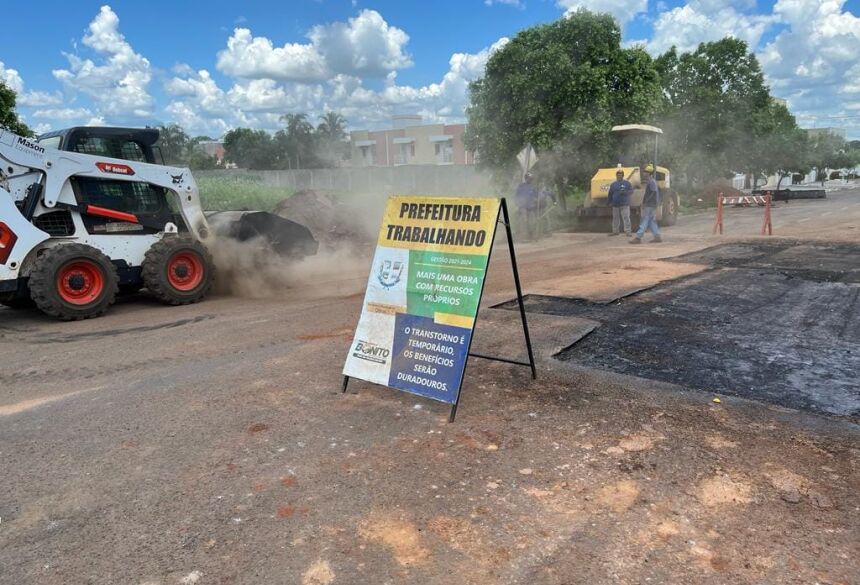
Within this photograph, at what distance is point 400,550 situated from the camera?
3033 mm

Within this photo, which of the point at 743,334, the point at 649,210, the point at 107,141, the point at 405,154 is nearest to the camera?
the point at 743,334

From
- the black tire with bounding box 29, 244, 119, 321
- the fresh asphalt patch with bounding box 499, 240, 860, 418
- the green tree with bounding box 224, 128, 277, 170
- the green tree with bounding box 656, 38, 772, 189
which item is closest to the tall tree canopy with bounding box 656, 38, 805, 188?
the green tree with bounding box 656, 38, 772, 189

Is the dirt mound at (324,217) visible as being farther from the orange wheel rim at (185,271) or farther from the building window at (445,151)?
the building window at (445,151)

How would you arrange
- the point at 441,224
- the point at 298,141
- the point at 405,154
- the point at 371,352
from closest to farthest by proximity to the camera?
the point at 441,224 → the point at 371,352 → the point at 298,141 → the point at 405,154

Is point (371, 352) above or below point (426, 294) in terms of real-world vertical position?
below

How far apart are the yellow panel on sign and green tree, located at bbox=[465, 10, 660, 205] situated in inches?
624

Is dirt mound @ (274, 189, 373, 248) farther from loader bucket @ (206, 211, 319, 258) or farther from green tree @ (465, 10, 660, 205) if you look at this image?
green tree @ (465, 10, 660, 205)

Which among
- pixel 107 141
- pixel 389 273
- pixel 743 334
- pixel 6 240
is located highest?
pixel 107 141

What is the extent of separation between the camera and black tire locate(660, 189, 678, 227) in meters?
20.6

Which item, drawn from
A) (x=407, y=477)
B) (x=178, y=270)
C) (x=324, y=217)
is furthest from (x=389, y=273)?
(x=324, y=217)

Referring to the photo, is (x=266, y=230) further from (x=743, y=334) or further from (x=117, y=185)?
(x=743, y=334)

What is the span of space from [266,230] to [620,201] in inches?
433

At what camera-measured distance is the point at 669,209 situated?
21047 millimetres

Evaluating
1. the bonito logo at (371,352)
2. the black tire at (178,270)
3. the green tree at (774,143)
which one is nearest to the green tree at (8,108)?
the black tire at (178,270)
